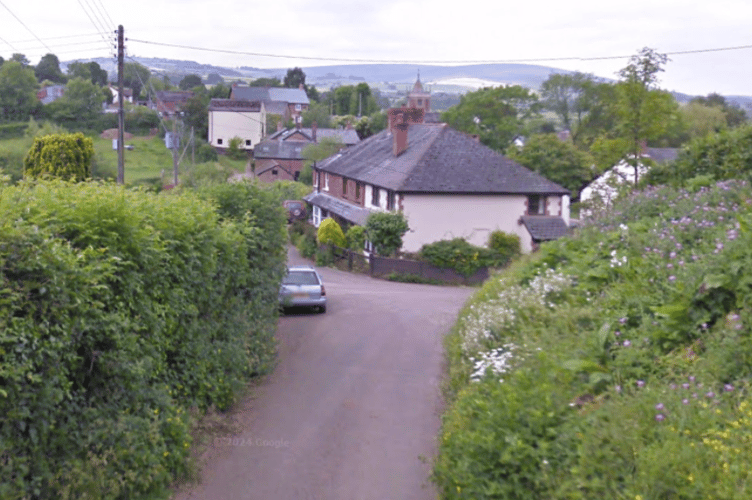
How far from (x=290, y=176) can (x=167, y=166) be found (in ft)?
79.9

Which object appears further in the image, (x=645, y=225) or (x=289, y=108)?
(x=289, y=108)

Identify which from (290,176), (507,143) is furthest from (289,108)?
(507,143)

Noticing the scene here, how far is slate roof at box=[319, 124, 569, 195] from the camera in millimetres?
38375

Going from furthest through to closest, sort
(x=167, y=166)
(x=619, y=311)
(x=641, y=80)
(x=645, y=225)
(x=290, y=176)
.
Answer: (x=290, y=176)
(x=167, y=166)
(x=641, y=80)
(x=645, y=225)
(x=619, y=311)

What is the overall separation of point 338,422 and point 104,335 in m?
5.26

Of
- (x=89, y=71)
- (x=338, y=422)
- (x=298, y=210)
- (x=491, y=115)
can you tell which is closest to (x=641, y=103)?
(x=338, y=422)

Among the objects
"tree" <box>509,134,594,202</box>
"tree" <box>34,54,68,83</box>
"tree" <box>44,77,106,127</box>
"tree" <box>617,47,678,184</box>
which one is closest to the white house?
"tree" <box>509,134,594,202</box>

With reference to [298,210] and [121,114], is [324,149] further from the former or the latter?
Result: [121,114]

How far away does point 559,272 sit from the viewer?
11203mm

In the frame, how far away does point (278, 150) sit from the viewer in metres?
79.8

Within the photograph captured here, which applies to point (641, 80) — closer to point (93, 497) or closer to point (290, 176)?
point (93, 497)

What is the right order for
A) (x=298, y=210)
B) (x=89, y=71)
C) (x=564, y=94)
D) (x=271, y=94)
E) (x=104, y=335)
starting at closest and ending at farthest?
1. (x=104, y=335)
2. (x=298, y=210)
3. (x=564, y=94)
4. (x=89, y=71)
5. (x=271, y=94)

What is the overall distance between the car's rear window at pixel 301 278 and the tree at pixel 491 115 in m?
52.5

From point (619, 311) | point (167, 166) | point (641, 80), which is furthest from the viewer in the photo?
point (167, 166)
